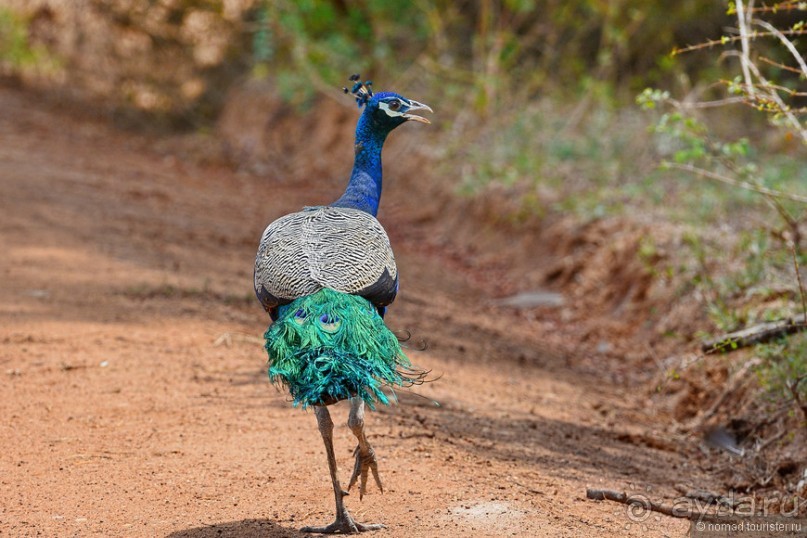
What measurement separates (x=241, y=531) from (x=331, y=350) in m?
1.01

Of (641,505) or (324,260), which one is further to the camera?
(641,505)

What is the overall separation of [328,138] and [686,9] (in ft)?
19.2

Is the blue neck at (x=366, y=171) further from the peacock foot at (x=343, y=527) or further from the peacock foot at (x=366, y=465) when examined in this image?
the peacock foot at (x=343, y=527)

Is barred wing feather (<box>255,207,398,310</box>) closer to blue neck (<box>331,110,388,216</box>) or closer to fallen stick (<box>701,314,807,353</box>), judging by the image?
blue neck (<box>331,110,388,216</box>)

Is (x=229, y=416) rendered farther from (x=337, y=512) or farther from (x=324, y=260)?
(x=324, y=260)

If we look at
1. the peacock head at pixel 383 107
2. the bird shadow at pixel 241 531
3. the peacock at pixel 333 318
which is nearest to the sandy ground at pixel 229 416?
the bird shadow at pixel 241 531

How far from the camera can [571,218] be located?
10.8m

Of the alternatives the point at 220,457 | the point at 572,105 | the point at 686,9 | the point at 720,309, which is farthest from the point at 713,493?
the point at 686,9

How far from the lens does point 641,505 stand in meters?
5.04

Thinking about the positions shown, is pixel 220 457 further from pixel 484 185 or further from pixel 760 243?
pixel 484 185
